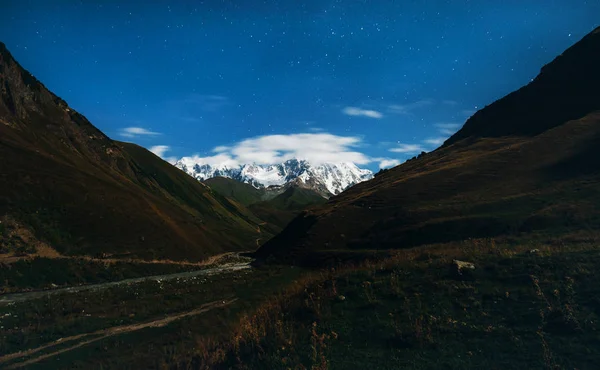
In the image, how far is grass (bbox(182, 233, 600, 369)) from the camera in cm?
1333

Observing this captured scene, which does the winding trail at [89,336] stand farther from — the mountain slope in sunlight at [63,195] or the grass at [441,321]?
the mountain slope in sunlight at [63,195]

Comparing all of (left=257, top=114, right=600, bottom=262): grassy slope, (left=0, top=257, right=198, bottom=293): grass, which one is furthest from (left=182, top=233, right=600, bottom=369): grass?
(left=0, top=257, right=198, bottom=293): grass

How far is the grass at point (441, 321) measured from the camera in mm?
13325

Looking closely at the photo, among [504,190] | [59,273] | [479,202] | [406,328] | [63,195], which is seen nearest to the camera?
[406,328]

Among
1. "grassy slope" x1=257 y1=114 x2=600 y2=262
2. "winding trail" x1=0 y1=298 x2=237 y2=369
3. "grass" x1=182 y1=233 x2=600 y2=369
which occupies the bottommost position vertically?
"winding trail" x1=0 y1=298 x2=237 y2=369

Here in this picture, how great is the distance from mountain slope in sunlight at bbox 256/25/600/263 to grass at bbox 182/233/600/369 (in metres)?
32.6

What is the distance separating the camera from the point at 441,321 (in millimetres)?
15820

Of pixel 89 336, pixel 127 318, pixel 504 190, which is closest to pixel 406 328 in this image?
pixel 89 336

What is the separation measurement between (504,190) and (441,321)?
65495 mm

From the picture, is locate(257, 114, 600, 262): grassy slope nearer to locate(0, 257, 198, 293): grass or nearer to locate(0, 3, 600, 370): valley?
locate(0, 3, 600, 370): valley

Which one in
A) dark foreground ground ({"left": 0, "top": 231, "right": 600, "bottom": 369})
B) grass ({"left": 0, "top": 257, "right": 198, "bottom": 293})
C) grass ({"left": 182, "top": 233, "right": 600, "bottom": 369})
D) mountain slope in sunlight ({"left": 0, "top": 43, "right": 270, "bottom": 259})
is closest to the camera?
grass ({"left": 182, "top": 233, "right": 600, "bottom": 369})

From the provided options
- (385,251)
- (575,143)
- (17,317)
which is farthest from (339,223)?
(17,317)

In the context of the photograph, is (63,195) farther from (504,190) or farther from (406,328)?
(504,190)

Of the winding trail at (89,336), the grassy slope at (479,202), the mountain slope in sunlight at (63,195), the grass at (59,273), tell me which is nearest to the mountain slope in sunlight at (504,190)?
the grassy slope at (479,202)
